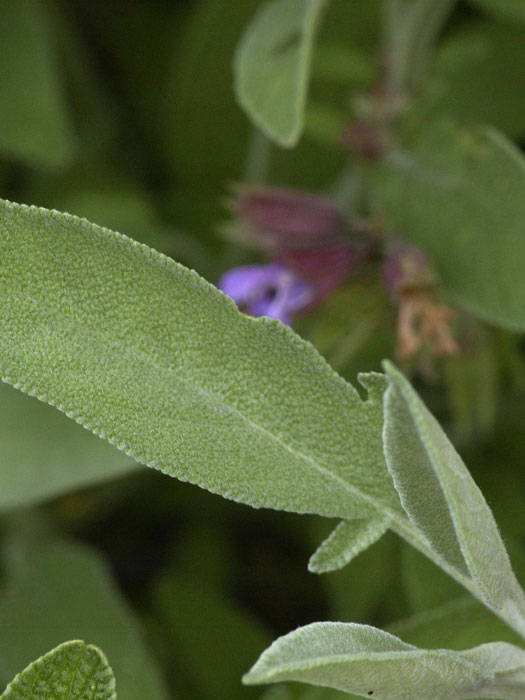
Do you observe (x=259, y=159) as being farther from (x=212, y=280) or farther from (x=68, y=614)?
(x=68, y=614)

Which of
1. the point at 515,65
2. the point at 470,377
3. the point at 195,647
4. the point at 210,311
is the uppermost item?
the point at 515,65

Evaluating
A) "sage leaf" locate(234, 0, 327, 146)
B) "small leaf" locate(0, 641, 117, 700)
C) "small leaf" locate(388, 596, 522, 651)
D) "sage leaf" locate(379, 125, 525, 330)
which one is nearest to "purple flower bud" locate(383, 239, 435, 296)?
"sage leaf" locate(379, 125, 525, 330)

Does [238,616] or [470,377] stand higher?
[470,377]

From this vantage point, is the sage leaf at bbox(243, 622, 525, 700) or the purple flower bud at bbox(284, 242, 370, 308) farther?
the purple flower bud at bbox(284, 242, 370, 308)

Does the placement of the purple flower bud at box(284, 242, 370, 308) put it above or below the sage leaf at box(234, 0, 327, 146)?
below

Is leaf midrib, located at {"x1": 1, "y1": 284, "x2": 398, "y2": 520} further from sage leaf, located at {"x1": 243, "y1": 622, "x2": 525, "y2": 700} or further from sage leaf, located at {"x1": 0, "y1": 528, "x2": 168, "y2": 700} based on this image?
sage leaf, located at {"x1": 0, "y1": 528, "x2": 168, "y2": 700}

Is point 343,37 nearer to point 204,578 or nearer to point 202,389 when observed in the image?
point 204,578

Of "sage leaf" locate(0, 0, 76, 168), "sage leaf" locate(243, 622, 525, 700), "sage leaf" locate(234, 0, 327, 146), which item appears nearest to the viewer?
"sage leaf" locate(243, 622, 525, 700)

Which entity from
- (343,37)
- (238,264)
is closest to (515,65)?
(343,37)
